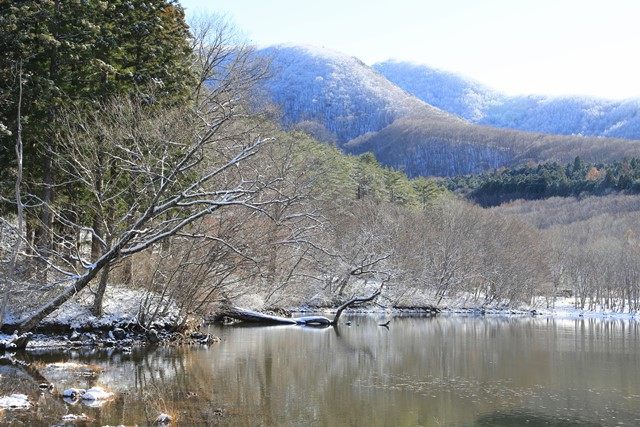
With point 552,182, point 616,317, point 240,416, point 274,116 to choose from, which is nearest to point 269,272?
point 274,116

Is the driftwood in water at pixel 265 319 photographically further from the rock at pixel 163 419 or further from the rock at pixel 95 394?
the rock at pixel 163 419

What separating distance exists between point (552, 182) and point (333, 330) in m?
113

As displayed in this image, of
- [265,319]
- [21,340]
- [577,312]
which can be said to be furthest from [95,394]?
[577,312]

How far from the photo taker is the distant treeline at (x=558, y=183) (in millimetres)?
133125

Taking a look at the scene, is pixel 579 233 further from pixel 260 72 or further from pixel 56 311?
pixel 56 311

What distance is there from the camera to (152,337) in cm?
2664

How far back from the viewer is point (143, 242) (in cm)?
2372

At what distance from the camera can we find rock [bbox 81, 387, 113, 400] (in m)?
15.3

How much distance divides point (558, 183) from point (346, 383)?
420 feet

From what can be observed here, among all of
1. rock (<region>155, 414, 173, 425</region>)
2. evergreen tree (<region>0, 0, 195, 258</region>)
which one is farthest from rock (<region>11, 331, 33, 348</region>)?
rock (<region>155, 414, 173, 425</region>)

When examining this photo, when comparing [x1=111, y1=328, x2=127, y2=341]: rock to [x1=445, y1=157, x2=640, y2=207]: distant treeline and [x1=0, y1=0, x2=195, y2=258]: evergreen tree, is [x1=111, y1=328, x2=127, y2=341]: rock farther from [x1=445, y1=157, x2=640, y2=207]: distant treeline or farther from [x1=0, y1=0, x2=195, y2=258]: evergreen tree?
[x1=445, y1=157, x2=640, y2=207]: distant treeline

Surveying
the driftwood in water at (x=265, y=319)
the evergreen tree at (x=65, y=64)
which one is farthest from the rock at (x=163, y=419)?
the driftwood in water at (x=265, y=319)

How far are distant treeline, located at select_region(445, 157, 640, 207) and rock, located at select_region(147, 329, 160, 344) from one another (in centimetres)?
11430

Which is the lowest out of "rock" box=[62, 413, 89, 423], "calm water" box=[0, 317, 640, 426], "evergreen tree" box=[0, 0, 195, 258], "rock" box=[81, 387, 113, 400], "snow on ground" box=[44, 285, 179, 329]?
"calm water" box=[0, 317, 640, 426]
